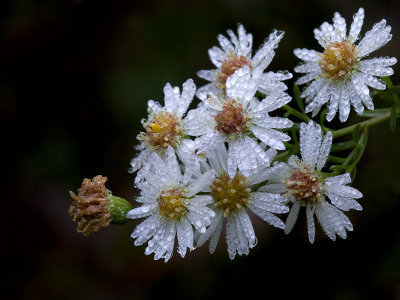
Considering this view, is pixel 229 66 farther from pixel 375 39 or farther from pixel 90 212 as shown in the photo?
pixel 90 212

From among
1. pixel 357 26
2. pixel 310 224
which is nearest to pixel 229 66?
pixel 357 26

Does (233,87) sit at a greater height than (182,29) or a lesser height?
lesser

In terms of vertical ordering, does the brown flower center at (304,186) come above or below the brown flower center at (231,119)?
below

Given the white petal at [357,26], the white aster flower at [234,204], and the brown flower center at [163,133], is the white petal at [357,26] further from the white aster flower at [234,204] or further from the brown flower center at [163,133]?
the brown flower center at [163,133]

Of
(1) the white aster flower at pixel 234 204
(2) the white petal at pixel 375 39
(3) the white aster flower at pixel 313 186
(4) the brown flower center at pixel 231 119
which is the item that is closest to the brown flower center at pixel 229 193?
(1) the white aster flower at pixel 234 204

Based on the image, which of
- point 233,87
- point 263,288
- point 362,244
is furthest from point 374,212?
point 233,87

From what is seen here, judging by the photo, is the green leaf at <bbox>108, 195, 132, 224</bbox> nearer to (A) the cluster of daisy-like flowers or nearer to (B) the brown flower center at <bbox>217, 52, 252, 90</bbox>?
(A) the cluster of daisy-like flowers

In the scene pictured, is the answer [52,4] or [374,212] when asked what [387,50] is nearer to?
[374,212]

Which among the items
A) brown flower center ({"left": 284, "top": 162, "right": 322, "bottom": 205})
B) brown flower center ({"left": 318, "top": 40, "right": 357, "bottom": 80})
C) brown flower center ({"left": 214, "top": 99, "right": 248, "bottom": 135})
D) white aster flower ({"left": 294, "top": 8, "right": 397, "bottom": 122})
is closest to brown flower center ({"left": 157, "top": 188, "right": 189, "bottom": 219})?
brown flower center ({"left": 214, "top": 99, "right": 248, "bottom": 135})
